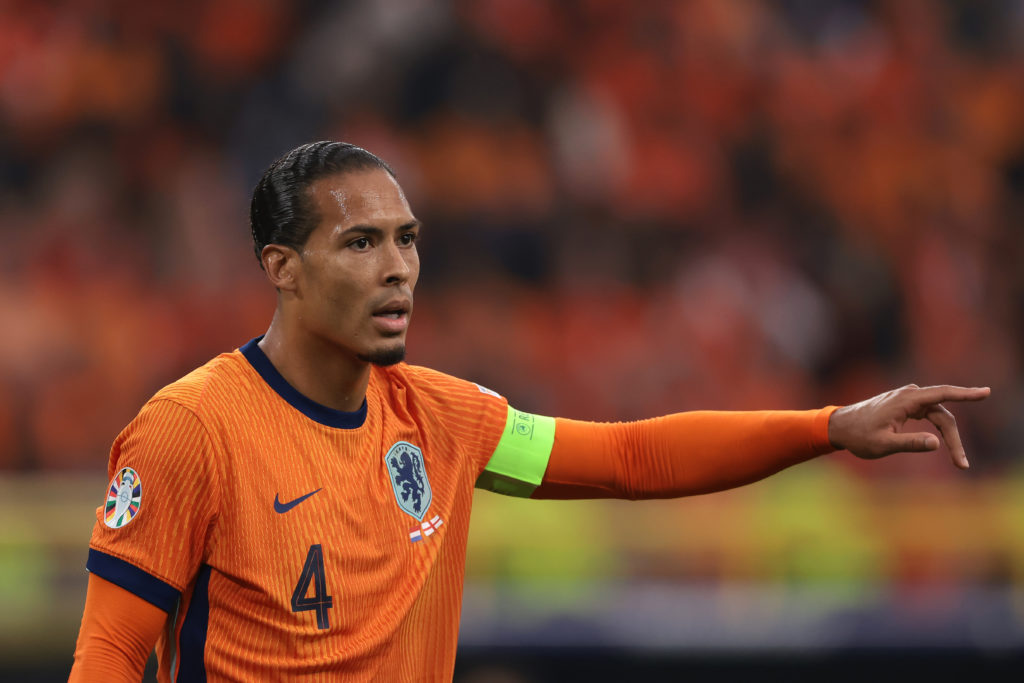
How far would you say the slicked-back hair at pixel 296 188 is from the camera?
8.74ft

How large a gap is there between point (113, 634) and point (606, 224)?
6569 mm

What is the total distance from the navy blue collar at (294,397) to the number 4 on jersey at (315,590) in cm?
27

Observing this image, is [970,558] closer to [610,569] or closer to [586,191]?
[610,569]

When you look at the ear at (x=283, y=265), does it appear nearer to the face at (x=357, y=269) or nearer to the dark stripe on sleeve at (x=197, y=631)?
the face at (x=357, y=269)

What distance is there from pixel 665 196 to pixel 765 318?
1.08 metres

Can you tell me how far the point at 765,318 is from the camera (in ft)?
27.9

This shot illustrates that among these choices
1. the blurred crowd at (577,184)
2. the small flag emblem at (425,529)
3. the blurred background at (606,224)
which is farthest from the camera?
the blurred crowd at (577,184)

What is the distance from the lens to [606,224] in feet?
28.6

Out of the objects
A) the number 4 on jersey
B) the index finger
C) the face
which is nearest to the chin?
the face

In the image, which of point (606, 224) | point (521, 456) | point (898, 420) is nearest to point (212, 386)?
point (521, 456)

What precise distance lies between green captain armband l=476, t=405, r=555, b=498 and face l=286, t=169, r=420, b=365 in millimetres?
412

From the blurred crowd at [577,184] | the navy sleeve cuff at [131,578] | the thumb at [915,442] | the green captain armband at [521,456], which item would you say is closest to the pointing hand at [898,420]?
the thumb at [915,442]

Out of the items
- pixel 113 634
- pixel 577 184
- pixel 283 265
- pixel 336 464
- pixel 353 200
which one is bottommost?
pixel 113 634

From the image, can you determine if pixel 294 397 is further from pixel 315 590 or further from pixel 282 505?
pixel 315 590
